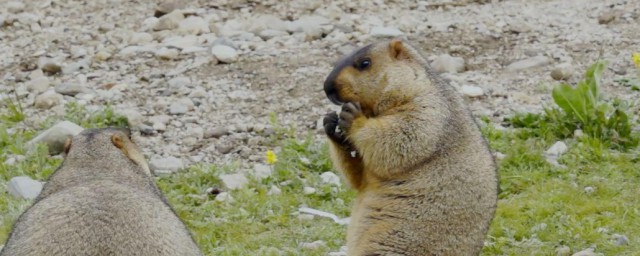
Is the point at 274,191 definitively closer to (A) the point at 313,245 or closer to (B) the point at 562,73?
(A) the point at 313,245

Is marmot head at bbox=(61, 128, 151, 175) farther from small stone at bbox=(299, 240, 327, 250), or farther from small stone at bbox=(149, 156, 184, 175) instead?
small stone at bbox=(149, 156, 184, 175)

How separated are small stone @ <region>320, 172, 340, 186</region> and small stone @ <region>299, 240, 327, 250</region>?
808 millimetres

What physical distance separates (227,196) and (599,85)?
273 cm

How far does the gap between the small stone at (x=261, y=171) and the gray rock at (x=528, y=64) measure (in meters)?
2.37

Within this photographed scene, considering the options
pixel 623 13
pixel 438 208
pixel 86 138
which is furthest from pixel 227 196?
pixel 623 13

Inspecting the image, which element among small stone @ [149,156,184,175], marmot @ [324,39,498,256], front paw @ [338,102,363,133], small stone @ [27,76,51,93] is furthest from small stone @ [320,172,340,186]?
small stone @ [27,76,51,93]

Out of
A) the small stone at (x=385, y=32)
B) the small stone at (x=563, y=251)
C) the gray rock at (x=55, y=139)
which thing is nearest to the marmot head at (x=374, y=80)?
the small stone at (x=563, y=251)

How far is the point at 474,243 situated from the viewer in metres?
6.14

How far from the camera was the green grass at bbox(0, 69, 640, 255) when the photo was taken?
7.16m

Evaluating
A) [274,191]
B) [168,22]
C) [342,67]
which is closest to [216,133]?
[274,191]

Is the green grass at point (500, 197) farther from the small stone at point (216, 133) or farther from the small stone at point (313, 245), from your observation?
the small stone at point (216, 133)

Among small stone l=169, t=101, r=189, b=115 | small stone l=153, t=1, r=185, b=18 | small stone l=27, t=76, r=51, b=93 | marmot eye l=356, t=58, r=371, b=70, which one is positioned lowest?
small stone l=27, t=76, r=51, b=93

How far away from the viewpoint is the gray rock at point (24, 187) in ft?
25.5

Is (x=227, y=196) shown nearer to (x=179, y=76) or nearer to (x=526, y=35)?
(x=179, y=76)
